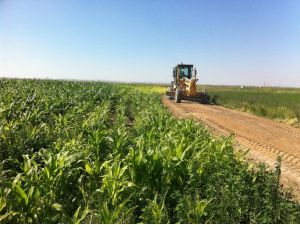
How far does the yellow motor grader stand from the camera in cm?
2252

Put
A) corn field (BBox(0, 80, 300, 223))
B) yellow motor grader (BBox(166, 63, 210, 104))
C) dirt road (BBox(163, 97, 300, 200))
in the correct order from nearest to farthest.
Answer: corn field (BBox(0, 80, 300, 223)) < dirt road (BBox(163, 97, 300, 200)) < yellow motor grader (BBox(166, 63, 210, 104))

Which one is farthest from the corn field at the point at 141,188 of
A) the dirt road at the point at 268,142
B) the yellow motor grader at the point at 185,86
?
the yellow motor grader at the point at 185,86

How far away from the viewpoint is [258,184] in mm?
3959

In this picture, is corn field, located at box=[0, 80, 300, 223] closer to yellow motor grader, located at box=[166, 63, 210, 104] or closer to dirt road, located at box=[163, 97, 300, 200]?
dirt road, located at box=[163, 97, 300, 200]

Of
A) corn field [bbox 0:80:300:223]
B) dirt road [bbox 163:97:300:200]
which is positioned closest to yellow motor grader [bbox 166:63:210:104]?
dirt road [bbox 163:97:300:200]

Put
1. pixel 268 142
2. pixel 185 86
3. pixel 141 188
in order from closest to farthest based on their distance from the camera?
pixel 141 188, pixel 268 142, pixel 185 86

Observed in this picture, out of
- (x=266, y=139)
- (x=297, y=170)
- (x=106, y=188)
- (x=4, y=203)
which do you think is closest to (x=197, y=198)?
(x=106, y=188)

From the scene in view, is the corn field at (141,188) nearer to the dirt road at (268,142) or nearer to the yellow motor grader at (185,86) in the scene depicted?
the dirt road at (268,142)

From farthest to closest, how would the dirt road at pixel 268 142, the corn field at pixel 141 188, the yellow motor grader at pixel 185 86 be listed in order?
the yellow motor grader at pixel 185 86 → the dirt road at pixel 268 142 → the corn field at pixel 141 188

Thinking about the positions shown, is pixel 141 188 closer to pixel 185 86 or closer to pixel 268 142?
pixel 268 142

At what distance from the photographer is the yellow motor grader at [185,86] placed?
22516 mm

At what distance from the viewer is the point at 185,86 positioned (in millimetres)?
23250

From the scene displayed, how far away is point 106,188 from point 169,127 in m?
3.31

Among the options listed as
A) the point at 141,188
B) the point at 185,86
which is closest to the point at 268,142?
the point at 141,188
